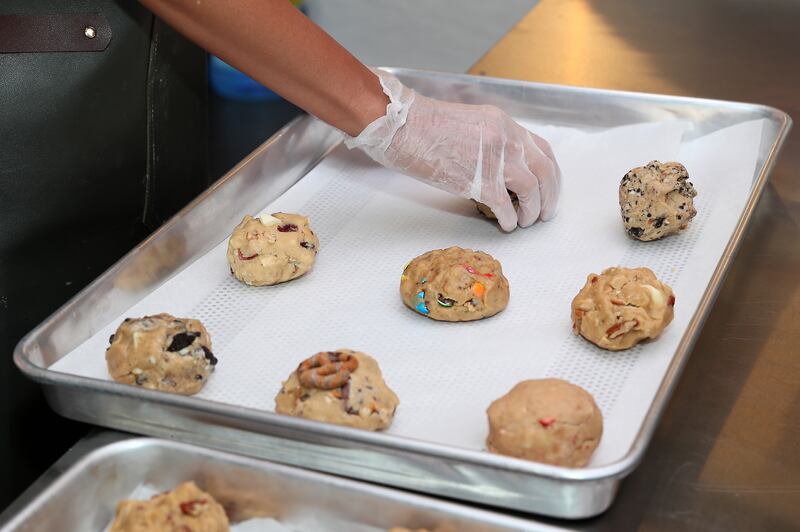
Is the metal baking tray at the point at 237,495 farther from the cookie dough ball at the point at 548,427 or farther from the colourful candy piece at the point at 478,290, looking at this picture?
the colourful candy piece at the point at 478,290

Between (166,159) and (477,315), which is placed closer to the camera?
(477,315)

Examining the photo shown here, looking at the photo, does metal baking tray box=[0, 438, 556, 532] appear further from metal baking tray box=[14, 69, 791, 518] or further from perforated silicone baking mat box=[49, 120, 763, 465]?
perforated silicone baking mat box=[49, 120, 763, 465]

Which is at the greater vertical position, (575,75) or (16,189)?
(575,75)

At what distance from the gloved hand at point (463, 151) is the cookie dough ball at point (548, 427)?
62 centimetres

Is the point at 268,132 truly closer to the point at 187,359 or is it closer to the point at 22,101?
the point at 22,101

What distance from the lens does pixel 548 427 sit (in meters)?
1.23

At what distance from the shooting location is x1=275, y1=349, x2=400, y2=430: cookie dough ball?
131 centimetres

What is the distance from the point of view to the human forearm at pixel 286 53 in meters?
1.58

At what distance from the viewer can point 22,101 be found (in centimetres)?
167

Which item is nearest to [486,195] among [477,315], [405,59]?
[477,315]

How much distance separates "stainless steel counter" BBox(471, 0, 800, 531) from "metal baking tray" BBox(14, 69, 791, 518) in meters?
0.08

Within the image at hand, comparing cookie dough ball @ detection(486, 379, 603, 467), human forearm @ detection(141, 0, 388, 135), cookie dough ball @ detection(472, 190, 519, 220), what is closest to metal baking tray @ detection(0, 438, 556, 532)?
cookie dough ball @ detection(486, 379, 603, 467)

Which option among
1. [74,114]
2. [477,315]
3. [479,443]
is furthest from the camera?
[74,114]

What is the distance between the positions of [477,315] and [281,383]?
1.11 feet
